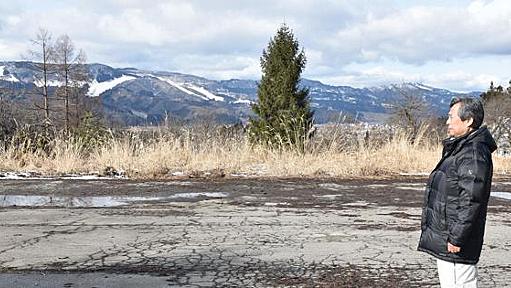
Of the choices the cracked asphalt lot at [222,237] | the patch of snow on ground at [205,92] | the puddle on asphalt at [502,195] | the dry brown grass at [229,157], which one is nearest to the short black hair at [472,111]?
the cracked asphalt lot at [222,237]

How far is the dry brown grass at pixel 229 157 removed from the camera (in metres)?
14.9

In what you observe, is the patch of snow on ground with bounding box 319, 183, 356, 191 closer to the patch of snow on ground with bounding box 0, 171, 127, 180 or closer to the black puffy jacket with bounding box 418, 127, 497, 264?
the patch of snow on ground with bounding box 0, 171, 127, 180

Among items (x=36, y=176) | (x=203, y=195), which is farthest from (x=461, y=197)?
(x=36, y=176)

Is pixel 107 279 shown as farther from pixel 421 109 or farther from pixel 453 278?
pixel 421 109

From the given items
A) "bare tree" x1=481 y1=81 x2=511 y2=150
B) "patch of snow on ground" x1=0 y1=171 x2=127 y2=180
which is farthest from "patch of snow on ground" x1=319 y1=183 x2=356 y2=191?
"bare tree" x1=481 y1=81 x2=511 y2=150

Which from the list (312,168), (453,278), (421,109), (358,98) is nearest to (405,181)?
(312,168)

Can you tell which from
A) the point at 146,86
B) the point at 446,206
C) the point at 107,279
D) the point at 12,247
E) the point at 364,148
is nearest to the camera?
the point at 446,206

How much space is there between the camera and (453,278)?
4301mm

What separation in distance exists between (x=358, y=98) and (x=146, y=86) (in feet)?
277

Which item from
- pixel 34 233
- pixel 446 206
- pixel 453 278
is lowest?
pixel 34 233

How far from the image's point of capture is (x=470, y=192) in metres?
4.07

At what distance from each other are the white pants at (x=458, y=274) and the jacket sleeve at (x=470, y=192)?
0.73 feet

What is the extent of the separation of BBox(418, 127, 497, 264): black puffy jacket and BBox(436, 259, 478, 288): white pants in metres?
0.06

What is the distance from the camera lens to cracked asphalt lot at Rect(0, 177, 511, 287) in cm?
586
